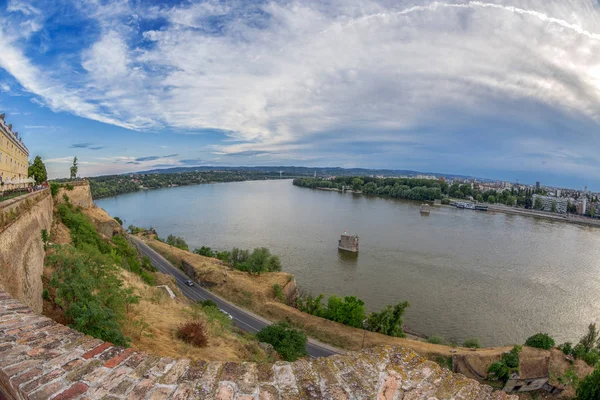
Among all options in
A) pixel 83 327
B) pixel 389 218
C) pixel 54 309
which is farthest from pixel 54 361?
pixel 389 218

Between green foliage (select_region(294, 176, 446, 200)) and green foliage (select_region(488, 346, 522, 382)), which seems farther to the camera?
green foliage (select_region(294, 176, 446, 200))

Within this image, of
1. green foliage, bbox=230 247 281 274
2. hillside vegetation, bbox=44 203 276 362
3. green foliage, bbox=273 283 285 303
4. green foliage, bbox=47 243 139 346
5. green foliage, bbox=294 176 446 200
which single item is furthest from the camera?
green foliage, bbox=294 176 446 200

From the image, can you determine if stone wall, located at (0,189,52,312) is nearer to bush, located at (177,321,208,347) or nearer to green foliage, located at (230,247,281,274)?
bush, located at (177,321,208,347)

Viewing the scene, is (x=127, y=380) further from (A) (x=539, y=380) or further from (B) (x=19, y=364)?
(A) (x=539, y=380)

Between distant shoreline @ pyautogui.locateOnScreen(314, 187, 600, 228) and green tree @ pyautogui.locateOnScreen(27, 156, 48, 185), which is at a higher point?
green tree @ pyautogui.locateOnScreen(27, 156, 48, 185)

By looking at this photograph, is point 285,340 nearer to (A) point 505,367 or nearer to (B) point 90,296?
(B) point 90,296

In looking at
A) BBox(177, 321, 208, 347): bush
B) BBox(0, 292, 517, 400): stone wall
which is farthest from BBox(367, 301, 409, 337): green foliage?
BBox(0, 292, 517, 400): stone wall
